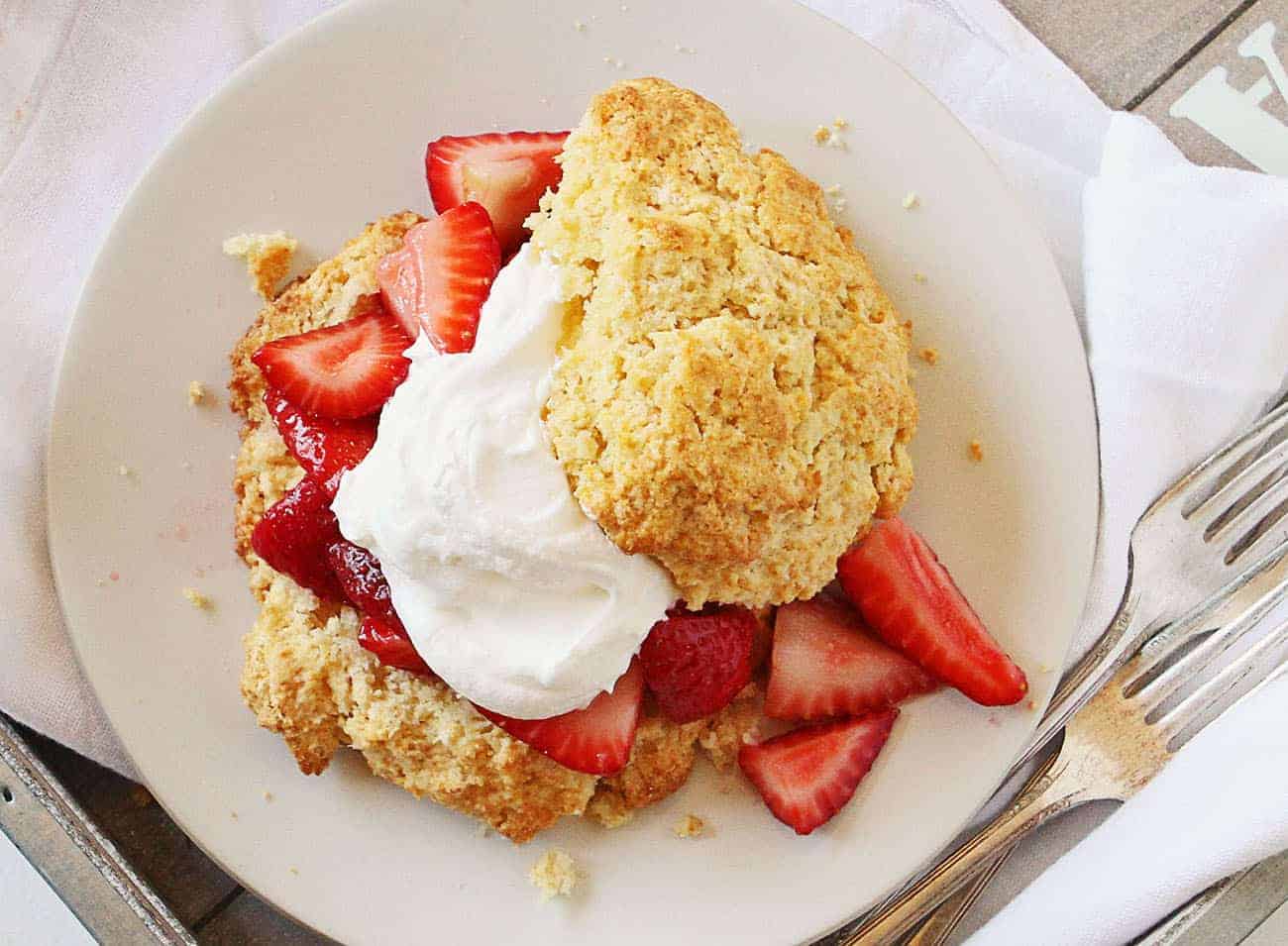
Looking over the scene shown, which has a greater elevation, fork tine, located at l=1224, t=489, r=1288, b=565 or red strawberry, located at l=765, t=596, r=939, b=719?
red strawberry, located at l=765, t=596, r=939, b=719

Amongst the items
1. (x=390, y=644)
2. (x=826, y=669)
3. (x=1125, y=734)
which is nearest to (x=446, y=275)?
(x=390, y=644)

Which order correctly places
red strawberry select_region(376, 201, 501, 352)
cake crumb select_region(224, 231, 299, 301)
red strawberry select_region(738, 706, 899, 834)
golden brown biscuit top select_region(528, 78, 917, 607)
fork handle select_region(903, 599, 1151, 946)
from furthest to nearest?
fork handle select_region(903, 599, 1151, 946) → cake crumb select_region(224, 231, 299, 301) → red strawberry select_region(738, 706, 899, 834) → red strawberry select_region(376, 201, 501, 352) → golden brown biscuit top select_region(528, 78, 917, 607)

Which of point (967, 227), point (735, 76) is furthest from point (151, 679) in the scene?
point (967, 227)

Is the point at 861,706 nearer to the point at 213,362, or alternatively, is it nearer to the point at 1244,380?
the point at 1244,380

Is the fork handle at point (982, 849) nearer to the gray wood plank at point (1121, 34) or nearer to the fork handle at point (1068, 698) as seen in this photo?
the fork handle at point (1068, 698)

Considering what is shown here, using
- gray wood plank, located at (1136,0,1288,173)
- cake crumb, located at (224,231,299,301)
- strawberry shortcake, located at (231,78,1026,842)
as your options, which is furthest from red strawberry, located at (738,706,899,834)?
gray wood plank, located at (1136,0,1288,173)

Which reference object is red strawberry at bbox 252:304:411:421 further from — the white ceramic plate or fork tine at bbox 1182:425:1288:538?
fork tine at bbox 1182:425:1288:538

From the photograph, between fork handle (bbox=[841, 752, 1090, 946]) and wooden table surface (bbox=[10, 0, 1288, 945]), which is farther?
wooden table surface (bbox=[10, 0, 1288, 945])
